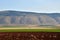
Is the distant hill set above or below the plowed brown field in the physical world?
below

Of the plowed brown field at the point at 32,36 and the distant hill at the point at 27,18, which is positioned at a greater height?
the plowed brown field at the point at 32,36

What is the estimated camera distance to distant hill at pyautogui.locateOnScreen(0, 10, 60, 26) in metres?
25.8

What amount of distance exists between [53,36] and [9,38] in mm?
2062

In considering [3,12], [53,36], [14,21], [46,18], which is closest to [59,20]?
[46,18]

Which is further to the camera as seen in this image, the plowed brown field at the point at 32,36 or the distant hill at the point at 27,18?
the distant hill at the point at 27,18

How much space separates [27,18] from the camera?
29.1 m

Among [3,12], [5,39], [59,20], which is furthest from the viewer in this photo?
[59,20]

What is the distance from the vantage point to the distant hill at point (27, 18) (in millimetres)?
25772

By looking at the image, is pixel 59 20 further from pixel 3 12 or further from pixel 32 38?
pixel 32 38

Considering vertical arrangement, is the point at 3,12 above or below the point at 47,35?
below

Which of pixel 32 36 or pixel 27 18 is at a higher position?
pixel 32 36

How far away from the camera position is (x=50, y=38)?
24.8 ft

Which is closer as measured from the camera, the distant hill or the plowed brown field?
the plowed brown field

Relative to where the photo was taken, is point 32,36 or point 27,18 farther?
point 27,18
